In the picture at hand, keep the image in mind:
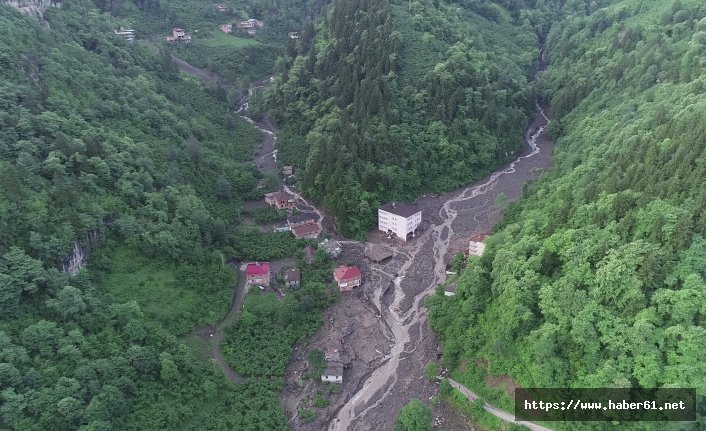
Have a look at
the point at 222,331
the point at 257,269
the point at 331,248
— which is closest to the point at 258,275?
the point at 257,269

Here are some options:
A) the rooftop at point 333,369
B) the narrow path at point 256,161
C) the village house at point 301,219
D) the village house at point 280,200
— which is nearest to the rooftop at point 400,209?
the village house at point 301,219

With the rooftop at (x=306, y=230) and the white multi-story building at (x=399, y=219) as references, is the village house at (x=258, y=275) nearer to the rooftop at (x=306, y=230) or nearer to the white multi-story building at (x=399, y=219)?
the rooftop at (x=306, y=230)

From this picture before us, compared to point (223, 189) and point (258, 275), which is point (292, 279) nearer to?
point (258, 275)

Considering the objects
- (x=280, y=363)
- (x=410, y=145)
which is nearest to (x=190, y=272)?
(x=280, y=363)

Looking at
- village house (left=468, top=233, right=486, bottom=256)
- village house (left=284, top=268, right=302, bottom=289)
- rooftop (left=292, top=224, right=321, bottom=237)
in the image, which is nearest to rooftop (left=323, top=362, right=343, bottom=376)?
village house (left=284, top=268, right=302, bottom=289)

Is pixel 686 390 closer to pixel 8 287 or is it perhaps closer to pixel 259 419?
pixel 259 419
